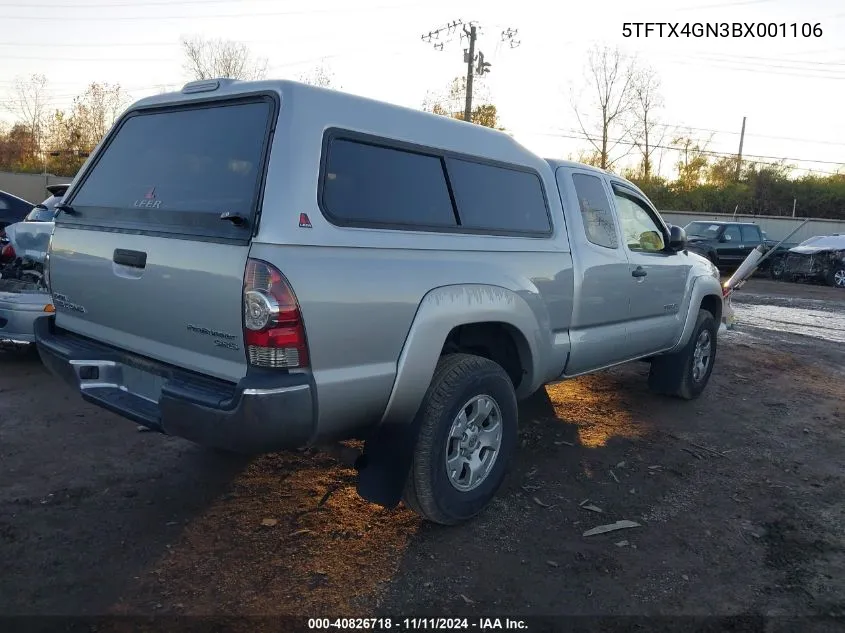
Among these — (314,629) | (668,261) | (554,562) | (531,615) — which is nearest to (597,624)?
(531,615)

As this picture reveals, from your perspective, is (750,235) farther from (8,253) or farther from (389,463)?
(389,463)

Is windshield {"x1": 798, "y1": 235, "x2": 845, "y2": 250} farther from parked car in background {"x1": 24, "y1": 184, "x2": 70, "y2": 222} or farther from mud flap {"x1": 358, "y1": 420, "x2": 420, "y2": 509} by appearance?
mud flap {"x1": 358, "y1": 420, "x2": 420, "y2": 509}

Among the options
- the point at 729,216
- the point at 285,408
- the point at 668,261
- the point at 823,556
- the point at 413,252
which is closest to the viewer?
the point at 285,408

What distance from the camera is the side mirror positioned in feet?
17.4

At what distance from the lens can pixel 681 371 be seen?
19.3ft

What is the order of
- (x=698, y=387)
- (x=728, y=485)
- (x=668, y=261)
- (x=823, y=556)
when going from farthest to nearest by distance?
(x=698, y=387) < (x=668, y=261) < (x=728, y=485) < (x=823, y=556)

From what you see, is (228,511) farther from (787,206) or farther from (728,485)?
(787,206)

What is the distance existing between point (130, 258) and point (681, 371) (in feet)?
15.3

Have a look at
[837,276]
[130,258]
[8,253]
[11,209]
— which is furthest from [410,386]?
[837,276]

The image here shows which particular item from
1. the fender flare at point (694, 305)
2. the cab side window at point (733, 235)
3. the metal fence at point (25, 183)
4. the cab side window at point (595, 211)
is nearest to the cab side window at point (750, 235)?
the cab side window at point (733, 235)

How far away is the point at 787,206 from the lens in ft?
113

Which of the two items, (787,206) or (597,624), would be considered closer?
(597,624)

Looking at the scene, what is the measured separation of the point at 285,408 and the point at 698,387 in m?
4.76

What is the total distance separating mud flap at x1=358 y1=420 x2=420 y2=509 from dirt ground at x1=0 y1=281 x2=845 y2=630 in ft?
0.98
